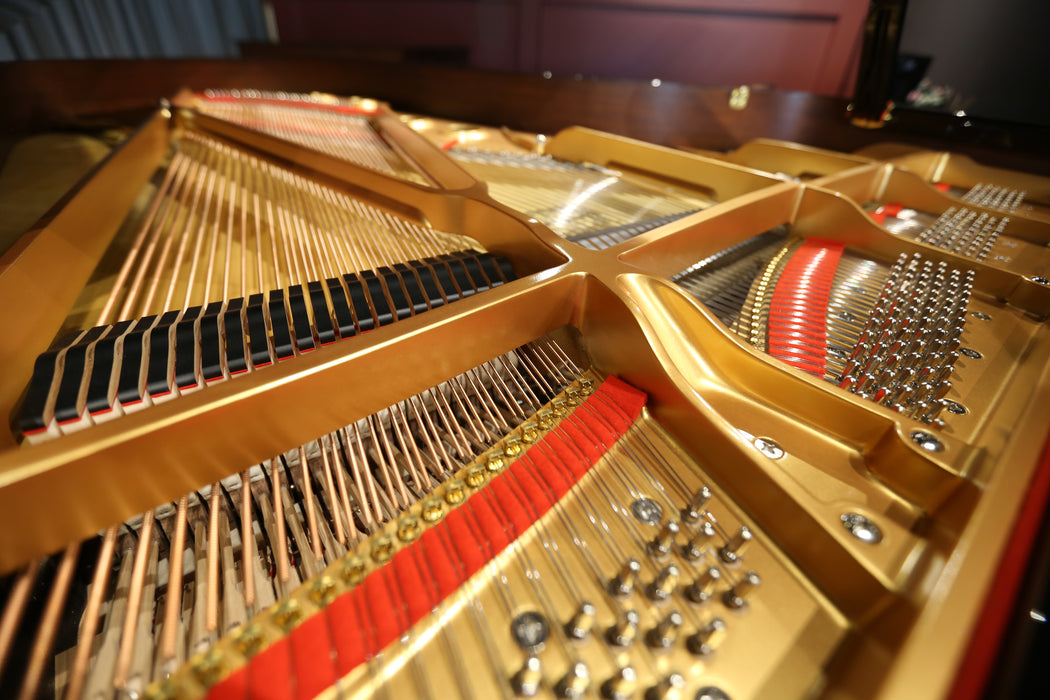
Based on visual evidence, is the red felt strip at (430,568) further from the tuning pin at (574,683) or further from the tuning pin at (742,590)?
the tuning pin at (742,590)

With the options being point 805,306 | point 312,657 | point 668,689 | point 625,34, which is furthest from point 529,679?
point 625,34

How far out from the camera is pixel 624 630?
74 centimetres

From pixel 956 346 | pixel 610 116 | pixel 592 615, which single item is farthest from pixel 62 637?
pixel 610 116

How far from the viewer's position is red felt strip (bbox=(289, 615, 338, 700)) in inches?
26.4

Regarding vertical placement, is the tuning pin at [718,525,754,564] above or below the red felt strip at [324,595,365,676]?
above

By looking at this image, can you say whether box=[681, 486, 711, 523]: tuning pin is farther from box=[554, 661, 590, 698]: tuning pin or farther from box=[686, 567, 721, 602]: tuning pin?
box=[554, 661, 590, 698]: tuning pin

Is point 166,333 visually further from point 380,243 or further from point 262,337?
point 380,243

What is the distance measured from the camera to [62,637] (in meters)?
0.86

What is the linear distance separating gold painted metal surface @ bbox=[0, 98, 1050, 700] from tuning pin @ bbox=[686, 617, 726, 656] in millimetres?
17

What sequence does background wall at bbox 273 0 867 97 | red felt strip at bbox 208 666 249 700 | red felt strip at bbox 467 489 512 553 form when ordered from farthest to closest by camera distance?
background wall at bbox 273 0 867 97
red felt strip at bbox 467 489 512 553
red felt strip at bbox 208 666 249 700

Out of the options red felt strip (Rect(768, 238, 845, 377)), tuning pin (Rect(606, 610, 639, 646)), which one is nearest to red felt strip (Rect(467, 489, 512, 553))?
tuning pin (Rect(606, 610, 639, 646))

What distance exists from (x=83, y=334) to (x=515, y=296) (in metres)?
0.96

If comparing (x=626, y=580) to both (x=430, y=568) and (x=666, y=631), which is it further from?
(x=430, y=568)

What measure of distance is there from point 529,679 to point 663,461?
19.7 inches
